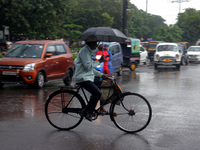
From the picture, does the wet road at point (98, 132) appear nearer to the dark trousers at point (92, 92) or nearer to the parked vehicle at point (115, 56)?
the dark trousers at point (92, 92)

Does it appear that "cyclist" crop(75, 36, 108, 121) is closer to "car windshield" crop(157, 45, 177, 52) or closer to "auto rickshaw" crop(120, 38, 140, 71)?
"auto rickshaw" crop(120, 38, 140, 71)


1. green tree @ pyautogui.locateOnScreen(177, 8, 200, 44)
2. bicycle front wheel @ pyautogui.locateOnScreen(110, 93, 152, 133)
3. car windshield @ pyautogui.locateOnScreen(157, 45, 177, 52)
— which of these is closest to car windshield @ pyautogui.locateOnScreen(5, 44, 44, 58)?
bicycle front wheel @ pyautogui.locateOnScreen(110, 93, 152, 133)

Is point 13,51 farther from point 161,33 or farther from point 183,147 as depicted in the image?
point 161,33

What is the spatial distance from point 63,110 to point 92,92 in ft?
2.29

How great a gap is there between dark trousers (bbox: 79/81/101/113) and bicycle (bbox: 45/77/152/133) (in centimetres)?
10

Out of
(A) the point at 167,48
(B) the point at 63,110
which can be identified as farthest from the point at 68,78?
(A) the point at 167,48

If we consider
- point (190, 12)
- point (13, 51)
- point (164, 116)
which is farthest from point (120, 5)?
point (164, 116)

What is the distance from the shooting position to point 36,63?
12492mm

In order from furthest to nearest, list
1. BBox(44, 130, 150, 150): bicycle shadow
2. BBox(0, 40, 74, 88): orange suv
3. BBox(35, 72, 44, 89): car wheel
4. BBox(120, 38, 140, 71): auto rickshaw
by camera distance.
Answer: BBox(120, 38, 140, 71): auto rickshaw → BBox(35, 72, 44, 89): car wheel → BBox(0, 40, 74, 88): orange suv → BBox(44, 130, 150, 150): bicycle shadow

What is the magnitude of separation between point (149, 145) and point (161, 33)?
6734cm

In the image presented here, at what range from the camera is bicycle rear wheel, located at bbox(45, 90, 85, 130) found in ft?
20.8

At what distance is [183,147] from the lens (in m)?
5.30

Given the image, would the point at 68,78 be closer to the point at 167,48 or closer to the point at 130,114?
the point at 130,114

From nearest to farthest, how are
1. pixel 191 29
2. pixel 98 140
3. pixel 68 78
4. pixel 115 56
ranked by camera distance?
pixel 98 140
pixel 68 78
pixel 115 56
pixel 191 29
